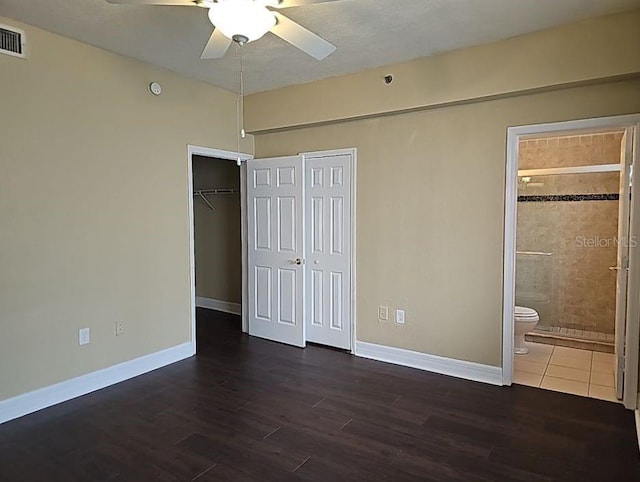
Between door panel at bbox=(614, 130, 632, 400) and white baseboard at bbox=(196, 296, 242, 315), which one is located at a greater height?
door panel at bbox=(614, 130, 632, 400)

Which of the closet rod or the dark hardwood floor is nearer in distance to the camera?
the dark hardwood floor

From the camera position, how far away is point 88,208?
3.45 meters

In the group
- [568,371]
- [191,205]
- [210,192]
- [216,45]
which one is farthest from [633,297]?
[210,192]

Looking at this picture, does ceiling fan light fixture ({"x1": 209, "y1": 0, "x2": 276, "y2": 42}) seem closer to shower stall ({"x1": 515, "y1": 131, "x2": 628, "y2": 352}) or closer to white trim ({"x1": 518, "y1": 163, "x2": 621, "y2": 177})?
shower stall ({"x1": 515, "y1": 131, "x2": 628, "y2": 352})

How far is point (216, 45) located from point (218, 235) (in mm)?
4047

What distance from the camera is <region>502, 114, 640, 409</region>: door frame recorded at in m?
3.08

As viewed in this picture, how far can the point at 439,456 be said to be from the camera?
2.57 meters

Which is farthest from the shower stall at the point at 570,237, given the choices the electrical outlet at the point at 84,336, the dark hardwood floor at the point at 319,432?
the electrical outlet at the point at 84,336

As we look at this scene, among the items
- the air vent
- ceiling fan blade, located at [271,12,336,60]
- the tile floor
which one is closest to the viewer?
ceiling fan blade, located at [271,12,336,60]

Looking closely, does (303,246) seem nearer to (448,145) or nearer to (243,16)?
(448,145)

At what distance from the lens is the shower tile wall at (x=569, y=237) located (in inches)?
190

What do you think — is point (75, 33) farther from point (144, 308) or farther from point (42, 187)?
point (144, 308)

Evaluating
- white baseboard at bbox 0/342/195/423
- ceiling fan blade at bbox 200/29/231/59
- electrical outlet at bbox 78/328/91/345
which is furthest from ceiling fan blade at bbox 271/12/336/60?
white baseboard at bbox 0/342/195/423

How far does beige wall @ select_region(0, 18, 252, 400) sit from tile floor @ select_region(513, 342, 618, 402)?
3.26 m
